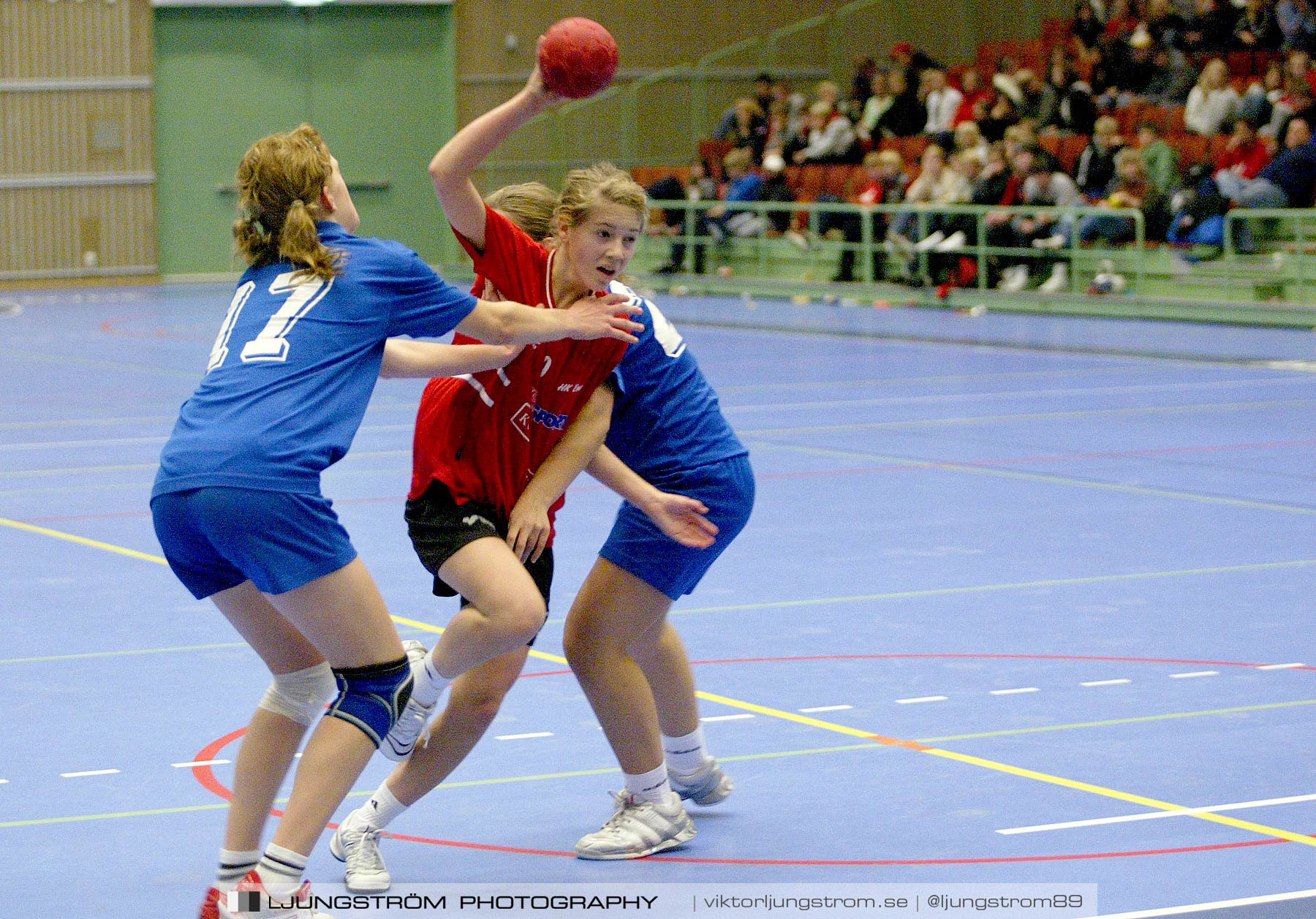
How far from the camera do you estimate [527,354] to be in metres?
4.50

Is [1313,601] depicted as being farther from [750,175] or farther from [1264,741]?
[750,175]

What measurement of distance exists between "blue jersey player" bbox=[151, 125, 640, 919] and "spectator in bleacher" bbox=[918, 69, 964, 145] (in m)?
21.3

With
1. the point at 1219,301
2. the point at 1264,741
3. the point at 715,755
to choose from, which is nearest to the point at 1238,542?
the point at 1264,741

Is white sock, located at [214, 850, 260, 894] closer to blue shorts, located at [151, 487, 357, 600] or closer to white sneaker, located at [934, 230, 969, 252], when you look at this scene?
blue shorts, located at [151, 487, 357, 600]

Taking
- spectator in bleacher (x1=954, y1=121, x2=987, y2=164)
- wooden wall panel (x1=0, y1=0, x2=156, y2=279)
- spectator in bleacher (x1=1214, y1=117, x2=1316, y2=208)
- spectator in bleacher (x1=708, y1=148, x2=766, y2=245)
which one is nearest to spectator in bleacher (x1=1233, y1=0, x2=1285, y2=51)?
spectator in bleacher (x1=954, y1=121, x2=987, y2=164)

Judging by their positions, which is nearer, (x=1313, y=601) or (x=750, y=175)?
(x=1313, y=601)

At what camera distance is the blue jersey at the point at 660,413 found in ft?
15.4

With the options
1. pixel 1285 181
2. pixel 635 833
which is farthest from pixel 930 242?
pixel 635 833

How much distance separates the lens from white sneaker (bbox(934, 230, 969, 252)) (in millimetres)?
21578

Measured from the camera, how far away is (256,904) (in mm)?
3830

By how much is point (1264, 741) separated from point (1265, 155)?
15.7 meters

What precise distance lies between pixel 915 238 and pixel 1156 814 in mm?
18256

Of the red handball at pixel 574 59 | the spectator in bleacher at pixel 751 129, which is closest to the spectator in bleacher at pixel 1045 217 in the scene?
the spectator in bleacher at pixel 751 129

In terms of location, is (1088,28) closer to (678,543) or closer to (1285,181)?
(1285,181)
